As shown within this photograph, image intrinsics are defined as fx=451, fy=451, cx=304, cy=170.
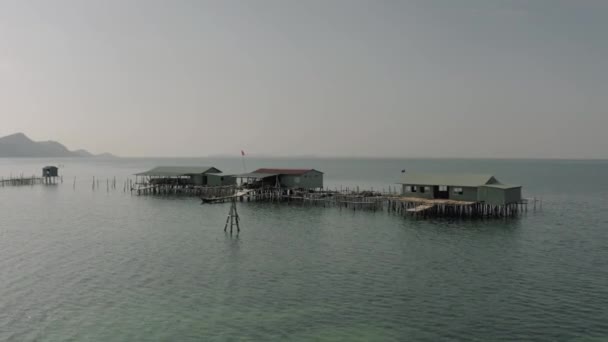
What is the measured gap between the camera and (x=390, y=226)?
49500 millimetres

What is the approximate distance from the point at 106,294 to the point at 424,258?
2258 cm

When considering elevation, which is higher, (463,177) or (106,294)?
(463,177)

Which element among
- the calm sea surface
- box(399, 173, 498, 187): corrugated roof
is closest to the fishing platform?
box(399, 173, 498, 187): corrugated roof

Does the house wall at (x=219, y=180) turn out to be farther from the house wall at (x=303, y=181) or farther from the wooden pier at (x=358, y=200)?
the house wall at (x=303, y=181)

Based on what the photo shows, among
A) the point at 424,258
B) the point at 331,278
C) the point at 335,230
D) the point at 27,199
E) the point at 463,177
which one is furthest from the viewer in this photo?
the point at 27,199

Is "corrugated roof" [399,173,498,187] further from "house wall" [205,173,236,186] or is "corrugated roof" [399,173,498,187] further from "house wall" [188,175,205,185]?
"house wall" [188,175,205,185]

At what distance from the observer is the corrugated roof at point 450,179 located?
56500 millimetres

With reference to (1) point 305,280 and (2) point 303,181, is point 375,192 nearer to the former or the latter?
(2) point 303,181

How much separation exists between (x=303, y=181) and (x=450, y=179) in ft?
85.0

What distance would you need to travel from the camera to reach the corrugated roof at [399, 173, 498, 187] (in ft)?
185

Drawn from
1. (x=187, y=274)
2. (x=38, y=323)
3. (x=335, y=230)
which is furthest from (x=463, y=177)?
(x=38, y=323)

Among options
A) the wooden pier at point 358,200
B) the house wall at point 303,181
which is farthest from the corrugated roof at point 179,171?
the house wall at point 303,181

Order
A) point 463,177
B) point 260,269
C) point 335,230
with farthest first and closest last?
point 463,177 < point 335,230 < point 260,269

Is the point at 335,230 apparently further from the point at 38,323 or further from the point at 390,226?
the point at 38,323
